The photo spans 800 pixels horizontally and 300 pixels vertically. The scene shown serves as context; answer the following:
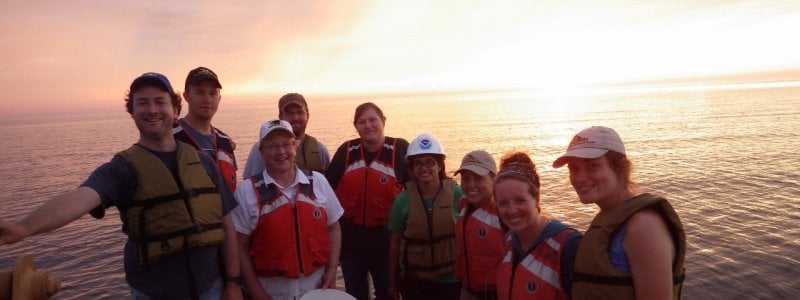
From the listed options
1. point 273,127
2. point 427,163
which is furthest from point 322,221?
point 427,163

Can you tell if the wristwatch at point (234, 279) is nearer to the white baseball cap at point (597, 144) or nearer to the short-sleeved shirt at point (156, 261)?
the short-sleeved shirt at point (156, 261)

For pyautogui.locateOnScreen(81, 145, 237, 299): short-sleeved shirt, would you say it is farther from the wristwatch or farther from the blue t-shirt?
the blue t-shirt

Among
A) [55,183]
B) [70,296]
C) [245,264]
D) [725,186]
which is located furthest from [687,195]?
[55,183]

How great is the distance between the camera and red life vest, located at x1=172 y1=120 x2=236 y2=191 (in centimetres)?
522

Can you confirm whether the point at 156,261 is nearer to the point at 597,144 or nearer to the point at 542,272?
the point at 542,272

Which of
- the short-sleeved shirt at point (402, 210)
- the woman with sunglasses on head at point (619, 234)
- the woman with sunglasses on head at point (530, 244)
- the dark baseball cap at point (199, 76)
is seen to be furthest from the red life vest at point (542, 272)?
the dark baseball cap at point (199, 76)

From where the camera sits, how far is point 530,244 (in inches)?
149

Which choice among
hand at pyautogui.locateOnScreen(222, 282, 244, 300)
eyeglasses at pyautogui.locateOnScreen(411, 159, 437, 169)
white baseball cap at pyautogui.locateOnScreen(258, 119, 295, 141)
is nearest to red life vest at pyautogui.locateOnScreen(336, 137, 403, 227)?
eyeglasses at pyautogui.locateOnScreen(411, 159, 437, 169)

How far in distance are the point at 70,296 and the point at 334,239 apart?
1365 centimetres

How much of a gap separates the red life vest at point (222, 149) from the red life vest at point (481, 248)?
292 cm

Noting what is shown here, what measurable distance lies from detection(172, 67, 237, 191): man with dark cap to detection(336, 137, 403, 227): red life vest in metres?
1.69

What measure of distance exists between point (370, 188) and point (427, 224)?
131cm

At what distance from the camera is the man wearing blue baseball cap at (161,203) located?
3.51 metres

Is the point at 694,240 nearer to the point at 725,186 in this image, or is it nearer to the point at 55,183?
the point at 725,186
